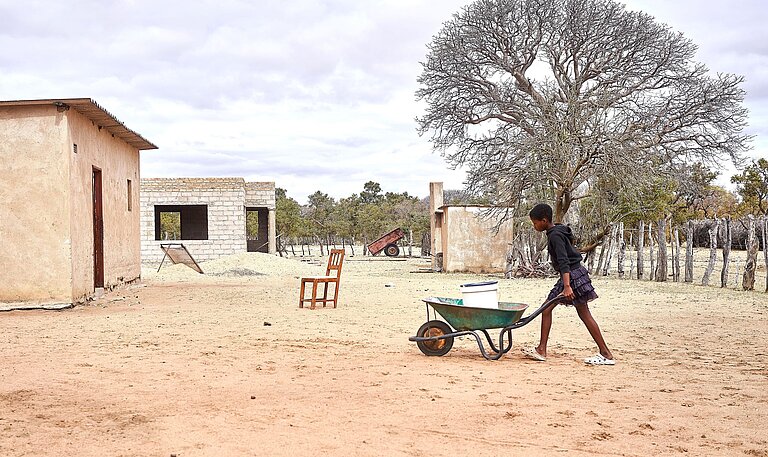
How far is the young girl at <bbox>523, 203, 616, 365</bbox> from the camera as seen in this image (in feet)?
22.4

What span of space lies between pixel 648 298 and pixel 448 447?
36.0ft

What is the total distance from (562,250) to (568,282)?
299 mm

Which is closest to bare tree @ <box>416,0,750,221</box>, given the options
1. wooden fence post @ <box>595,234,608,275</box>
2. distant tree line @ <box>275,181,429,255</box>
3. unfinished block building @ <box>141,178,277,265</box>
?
wooden fence post @ <box>595,234,608,275</box>

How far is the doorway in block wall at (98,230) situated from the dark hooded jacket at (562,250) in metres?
10.6

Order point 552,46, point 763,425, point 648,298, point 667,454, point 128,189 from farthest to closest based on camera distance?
point 552,46 < point 128,189 < point 648,298 < point 763,425 < point 667,454

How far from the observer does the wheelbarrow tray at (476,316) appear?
6819mm

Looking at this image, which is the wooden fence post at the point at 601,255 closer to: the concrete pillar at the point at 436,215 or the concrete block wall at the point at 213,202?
the concrete pillar at the point at 436,215

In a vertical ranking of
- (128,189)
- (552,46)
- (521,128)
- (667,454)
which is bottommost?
(667,454)

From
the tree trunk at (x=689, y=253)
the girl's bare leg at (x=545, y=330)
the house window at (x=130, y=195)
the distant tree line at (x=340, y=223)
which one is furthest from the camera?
the distant tree line at (x=340, y=223)

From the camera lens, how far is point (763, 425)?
459cm

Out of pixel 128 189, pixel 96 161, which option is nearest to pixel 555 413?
pixel 96 161

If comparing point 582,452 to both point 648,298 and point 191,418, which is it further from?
point 648,298

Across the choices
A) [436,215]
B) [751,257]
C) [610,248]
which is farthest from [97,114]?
[436,215]

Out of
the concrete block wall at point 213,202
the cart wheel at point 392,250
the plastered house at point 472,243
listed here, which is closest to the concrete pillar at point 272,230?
the concrete block wall at point 213,202
